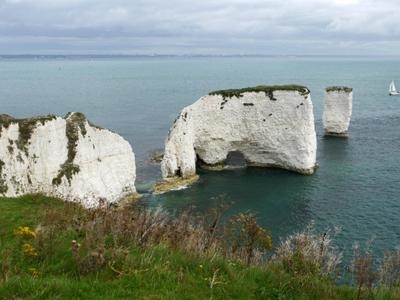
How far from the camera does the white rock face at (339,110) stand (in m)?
70.2

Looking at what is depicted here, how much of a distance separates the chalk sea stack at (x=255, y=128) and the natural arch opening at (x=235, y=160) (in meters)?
0.57

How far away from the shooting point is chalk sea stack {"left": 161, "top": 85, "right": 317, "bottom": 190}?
5094 centimetres

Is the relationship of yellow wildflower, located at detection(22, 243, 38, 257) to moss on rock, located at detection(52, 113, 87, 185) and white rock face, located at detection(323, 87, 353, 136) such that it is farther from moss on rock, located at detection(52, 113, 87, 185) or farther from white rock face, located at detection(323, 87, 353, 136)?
white rock face, located at detection(323, 87, 353, 136)

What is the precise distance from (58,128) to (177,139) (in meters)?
16.3

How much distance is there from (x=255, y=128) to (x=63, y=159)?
24.0 meters

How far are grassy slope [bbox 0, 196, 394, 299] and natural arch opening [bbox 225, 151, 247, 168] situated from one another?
4251cm

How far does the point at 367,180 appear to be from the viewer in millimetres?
46344

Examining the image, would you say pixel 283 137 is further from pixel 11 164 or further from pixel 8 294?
pixel 8 294

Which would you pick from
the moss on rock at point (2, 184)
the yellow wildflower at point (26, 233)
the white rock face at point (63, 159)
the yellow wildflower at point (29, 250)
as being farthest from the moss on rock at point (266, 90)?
the yellow wildflower at point (29, 250)

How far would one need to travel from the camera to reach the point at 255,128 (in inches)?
2073

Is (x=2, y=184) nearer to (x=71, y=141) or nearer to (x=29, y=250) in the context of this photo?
(x=71, y=141)

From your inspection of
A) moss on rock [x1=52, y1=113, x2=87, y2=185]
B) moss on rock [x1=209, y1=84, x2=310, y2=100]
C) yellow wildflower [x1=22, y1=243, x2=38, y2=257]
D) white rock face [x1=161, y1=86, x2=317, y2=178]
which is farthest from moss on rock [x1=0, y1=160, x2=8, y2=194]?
moss on rock [x1=209, y1=84, x2=310, y2=100]

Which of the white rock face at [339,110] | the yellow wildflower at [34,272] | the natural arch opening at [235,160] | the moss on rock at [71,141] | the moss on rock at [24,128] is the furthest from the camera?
the white rock face at [339,110]

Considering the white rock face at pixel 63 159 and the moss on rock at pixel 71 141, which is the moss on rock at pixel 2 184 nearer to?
the white rock face at pixel 63 159
